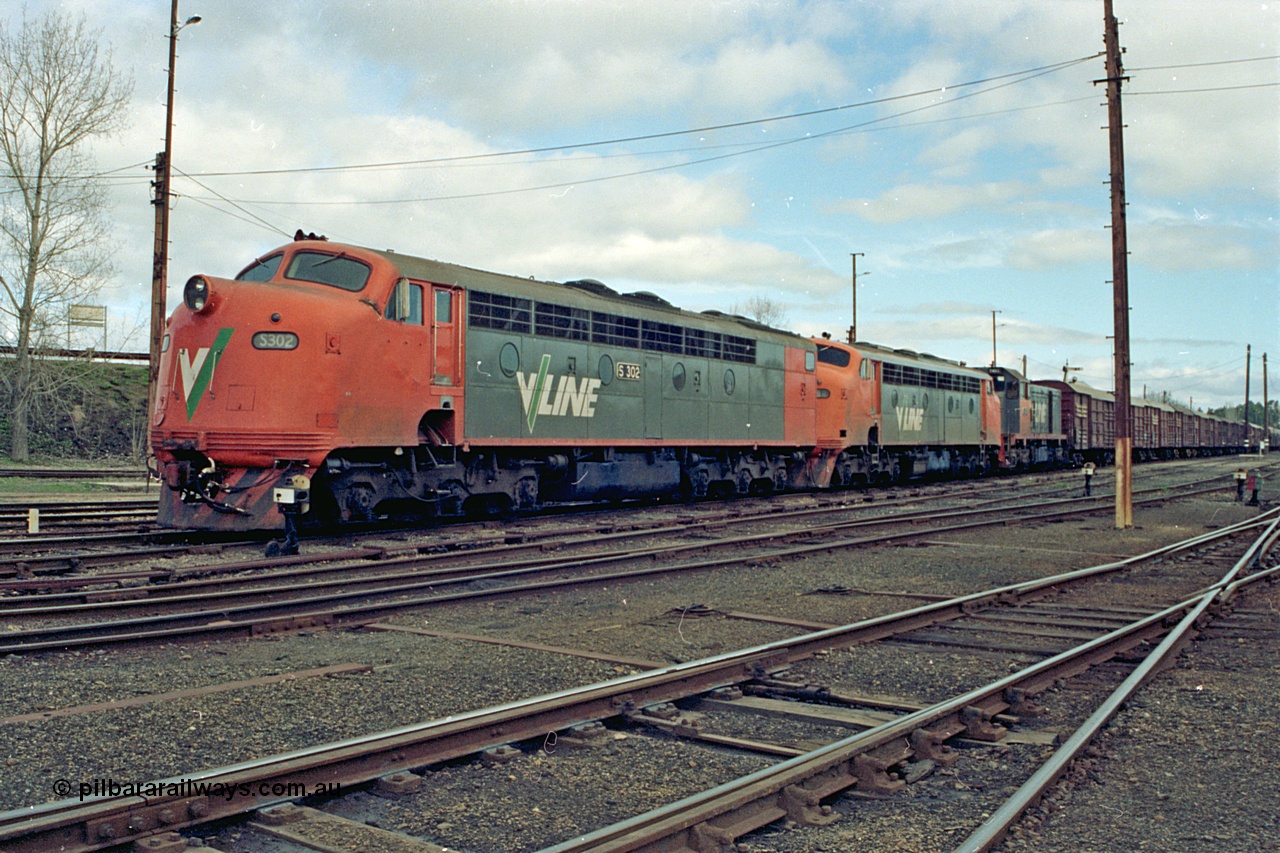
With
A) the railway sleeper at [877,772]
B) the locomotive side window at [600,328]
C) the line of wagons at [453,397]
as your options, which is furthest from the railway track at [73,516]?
the railway sleeper at [877,772]

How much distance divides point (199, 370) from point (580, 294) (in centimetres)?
641

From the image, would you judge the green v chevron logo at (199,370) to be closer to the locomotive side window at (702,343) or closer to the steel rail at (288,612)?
the steel rail at (288,612)

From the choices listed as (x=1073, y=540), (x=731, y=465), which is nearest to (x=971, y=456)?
(x=731, y=465)

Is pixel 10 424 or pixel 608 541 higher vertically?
pixel 10 424

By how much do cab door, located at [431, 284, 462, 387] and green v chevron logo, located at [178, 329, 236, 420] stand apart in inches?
Answer: 105

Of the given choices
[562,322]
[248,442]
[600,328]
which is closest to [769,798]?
[248,442]

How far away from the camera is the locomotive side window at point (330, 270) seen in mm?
12703

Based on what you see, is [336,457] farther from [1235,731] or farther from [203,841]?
[1235,731]

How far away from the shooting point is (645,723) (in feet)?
16.4

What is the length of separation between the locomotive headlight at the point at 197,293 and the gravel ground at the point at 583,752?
608 centimetres

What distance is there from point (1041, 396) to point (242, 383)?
35.2m

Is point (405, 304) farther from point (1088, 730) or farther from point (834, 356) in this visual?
point (834, 356)

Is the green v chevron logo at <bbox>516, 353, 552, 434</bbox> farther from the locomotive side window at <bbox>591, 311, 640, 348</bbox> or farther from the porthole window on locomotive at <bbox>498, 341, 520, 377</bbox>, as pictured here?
the locomotive side window at <bbox>591, 311, 640, 348</bbox>

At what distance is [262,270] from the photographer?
44.1 feet
